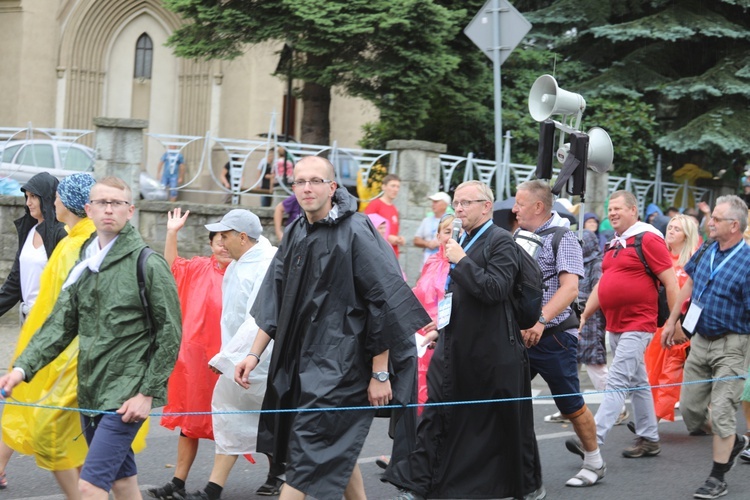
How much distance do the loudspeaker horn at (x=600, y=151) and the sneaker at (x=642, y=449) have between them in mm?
2160

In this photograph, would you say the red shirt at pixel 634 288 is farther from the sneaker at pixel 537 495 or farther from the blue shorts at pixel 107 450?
the blue shorts at pixel 107 450

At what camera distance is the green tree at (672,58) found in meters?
19.4

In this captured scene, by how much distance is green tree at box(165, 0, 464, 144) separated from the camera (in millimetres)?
16078

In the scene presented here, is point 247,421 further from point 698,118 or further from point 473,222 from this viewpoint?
point 698,118

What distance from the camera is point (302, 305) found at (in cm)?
514

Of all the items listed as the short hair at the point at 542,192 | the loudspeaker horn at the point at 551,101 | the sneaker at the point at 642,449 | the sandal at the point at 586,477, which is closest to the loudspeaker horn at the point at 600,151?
the loudspeaker horn at the point at 551,101

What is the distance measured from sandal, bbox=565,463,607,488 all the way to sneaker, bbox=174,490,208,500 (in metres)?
2.39

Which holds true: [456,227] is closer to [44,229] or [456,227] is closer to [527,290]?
[527,290]

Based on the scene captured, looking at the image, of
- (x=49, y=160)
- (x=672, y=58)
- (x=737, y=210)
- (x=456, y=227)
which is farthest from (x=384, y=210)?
(x=672, y=58)

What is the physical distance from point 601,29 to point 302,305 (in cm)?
1582

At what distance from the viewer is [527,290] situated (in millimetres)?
6070

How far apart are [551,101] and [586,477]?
3.07 metres

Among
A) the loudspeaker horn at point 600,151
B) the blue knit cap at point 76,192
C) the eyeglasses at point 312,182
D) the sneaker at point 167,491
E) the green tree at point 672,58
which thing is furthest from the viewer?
the green tree at point 672,58

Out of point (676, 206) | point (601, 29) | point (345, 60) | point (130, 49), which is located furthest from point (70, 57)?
point (676, 206)
